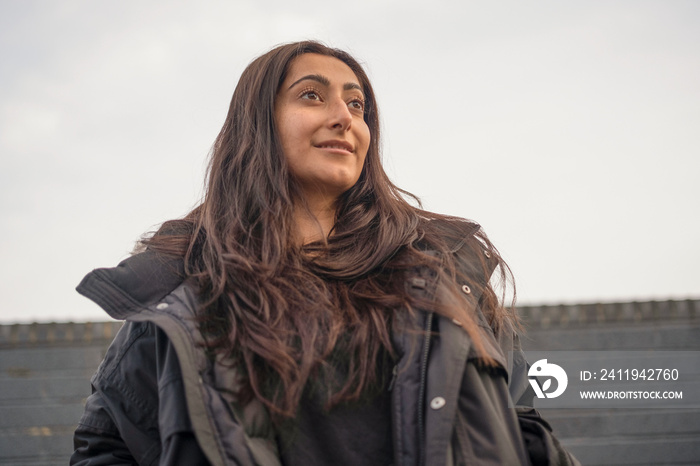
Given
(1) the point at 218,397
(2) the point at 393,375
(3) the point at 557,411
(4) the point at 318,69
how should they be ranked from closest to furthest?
(1) the point at 218,397, (2) the point at 393,375, (4) the point at 318,69, (3) the point at 557,411

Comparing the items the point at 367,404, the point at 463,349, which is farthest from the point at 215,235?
the point at 463,349

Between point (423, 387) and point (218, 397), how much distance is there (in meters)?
0.53

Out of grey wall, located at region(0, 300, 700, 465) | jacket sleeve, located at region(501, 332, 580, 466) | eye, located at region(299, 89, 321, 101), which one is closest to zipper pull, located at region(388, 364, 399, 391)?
jacket sleeve, located at region(501, 332, 580, 466)

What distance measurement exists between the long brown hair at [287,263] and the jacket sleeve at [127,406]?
22cm

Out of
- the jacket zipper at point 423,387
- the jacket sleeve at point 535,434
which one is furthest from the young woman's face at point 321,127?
the jacket sleeve at point 535,434

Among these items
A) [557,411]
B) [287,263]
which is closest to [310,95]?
[287,263]

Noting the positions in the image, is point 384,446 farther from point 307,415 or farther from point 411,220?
point 411,220

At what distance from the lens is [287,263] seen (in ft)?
6.34

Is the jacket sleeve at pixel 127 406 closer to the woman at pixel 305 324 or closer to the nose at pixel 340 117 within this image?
the woman at pixel 305 324

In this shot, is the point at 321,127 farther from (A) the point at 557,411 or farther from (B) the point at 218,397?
(A) the point at 557,411

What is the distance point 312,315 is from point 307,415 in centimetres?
28

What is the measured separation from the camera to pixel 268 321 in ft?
5.69

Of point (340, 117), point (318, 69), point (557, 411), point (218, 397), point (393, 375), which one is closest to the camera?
point (218, 397)

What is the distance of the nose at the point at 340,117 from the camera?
2.08 metres
